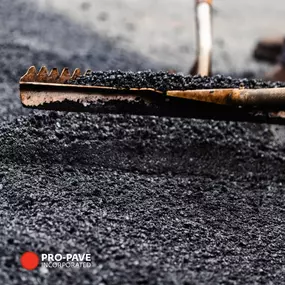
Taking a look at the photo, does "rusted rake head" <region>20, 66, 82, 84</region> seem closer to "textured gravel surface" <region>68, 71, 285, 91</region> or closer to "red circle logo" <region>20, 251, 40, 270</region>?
"textured gravel surface" <region>68, 71, 285, 91</region>

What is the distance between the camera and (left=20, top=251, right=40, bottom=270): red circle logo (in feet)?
4.89

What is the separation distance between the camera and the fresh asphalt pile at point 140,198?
1.57 meters

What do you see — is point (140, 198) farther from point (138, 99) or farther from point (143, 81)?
point (143, 81)

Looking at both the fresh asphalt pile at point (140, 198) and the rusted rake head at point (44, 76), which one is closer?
the fresh asphalt pile at point (140, 198)

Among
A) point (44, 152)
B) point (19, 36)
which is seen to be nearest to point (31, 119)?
point (44, 152)

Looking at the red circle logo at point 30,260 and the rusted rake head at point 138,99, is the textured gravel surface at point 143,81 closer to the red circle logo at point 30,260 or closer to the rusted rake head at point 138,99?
the rusted rake head at point 138,99

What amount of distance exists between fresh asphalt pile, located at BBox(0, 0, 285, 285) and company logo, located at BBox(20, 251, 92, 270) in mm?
19

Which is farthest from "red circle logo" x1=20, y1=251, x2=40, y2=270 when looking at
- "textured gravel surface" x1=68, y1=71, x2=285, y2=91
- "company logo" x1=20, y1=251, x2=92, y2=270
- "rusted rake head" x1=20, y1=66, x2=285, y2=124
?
"textured gravel surface" x1=68, y1=71, x2=285, y2=91

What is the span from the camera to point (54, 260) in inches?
59.7

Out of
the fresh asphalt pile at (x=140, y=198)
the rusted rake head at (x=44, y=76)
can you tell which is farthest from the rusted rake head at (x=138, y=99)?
the fresh asphalt pile at (x=140, y=198)

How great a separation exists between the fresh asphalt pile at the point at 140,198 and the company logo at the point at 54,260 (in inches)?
0.8

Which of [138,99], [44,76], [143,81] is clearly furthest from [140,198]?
[44,76]

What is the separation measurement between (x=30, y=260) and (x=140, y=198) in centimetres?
59

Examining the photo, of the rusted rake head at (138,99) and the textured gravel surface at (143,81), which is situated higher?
the textured gravel surface at (143,81)
